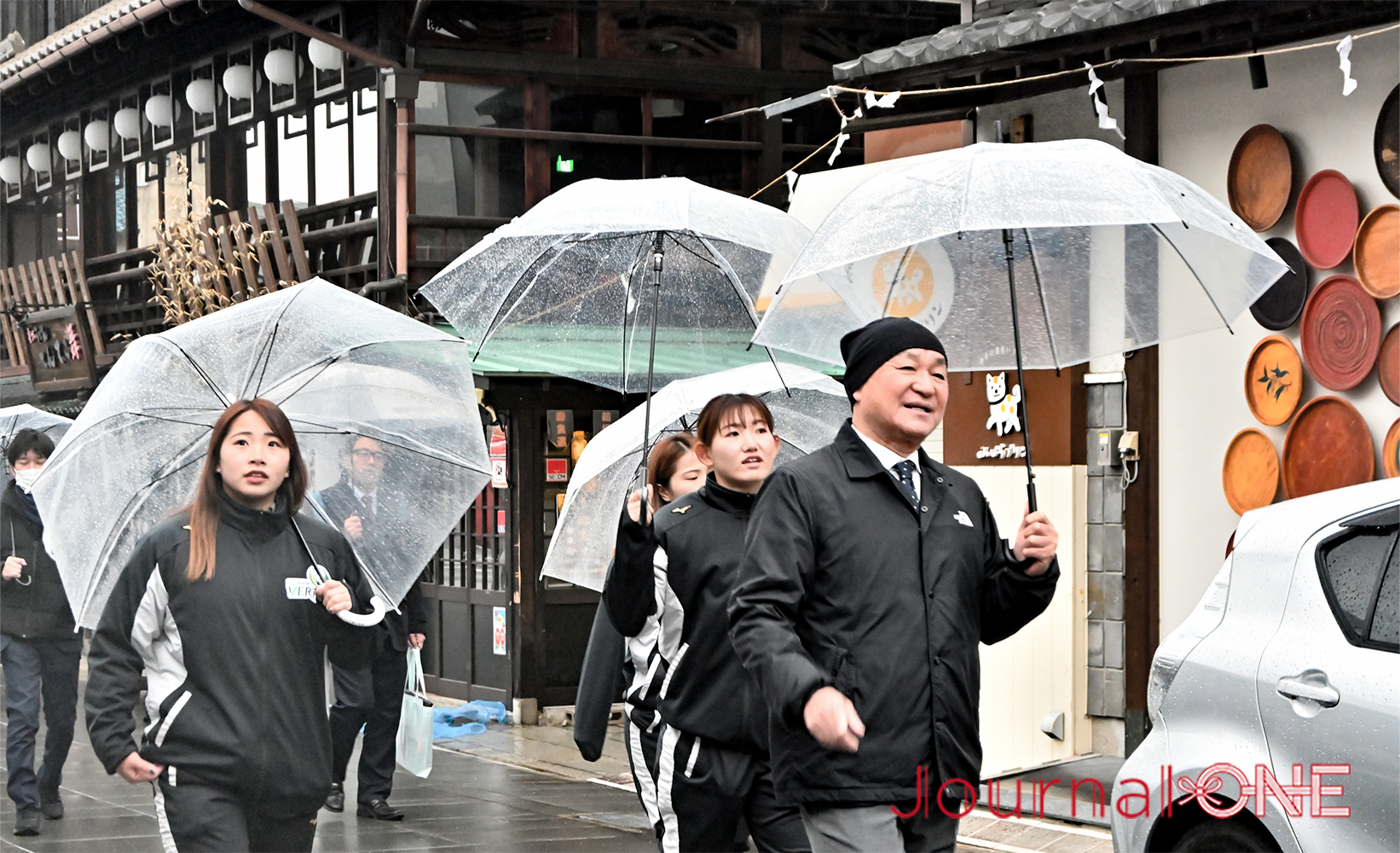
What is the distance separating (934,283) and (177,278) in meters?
15.3

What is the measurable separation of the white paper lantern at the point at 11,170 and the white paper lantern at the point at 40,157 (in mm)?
796

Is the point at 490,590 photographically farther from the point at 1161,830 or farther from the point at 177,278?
the point at 1161,830

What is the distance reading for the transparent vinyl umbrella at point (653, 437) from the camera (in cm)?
765

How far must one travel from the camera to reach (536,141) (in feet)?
52.0

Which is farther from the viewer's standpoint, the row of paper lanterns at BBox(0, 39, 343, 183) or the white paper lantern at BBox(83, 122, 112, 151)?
the white paper lantern at BBox(83, 122, 112, 151)

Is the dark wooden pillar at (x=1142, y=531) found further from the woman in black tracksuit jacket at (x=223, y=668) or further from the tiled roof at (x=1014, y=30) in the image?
the woman in black tracksuit jacket at (x=223, y=668)

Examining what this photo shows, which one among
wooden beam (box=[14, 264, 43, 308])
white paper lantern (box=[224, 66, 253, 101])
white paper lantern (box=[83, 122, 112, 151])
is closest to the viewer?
white paper lantern (box=[224, 66, 253, 101])

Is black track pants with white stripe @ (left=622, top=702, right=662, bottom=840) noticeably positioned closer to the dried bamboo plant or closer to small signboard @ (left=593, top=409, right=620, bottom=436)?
small signboard @ (left=593, top=409, right=620, bottom=436)

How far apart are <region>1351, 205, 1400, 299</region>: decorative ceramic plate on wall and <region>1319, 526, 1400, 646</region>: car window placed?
4.18 meters

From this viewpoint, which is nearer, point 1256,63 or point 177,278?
point 1256,63

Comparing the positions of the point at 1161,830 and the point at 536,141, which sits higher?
the point at 536,141

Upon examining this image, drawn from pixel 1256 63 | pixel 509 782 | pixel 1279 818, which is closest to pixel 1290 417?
pixel 1256 63

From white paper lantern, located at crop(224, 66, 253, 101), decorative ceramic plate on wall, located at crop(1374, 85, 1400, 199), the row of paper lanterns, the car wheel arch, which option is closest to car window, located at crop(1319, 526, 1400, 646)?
the car wheel arch

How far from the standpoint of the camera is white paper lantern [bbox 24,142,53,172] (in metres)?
26.2
